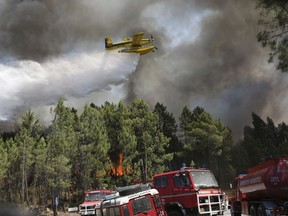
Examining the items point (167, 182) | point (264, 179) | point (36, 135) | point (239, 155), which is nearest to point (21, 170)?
point (36, 135)

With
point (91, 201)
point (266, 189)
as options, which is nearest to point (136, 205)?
point (266, 189)

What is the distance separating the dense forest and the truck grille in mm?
19397

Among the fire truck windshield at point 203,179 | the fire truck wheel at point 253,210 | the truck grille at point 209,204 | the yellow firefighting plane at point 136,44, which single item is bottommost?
the fire truck wheel at point 253,210

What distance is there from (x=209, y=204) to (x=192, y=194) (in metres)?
1.04

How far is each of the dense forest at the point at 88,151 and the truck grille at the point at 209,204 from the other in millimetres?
19397

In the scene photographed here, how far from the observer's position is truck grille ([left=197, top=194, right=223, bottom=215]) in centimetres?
1617

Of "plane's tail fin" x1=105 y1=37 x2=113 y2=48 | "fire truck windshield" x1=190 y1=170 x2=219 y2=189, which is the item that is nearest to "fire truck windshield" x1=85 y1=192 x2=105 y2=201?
"fire truck windshield" x1=190 y1=170 x2=219 y2=189

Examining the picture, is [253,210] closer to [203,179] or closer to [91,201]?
[203,179]

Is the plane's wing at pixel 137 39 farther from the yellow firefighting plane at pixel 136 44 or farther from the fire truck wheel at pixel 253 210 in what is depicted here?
the fire truck wheel at pixel 253 210

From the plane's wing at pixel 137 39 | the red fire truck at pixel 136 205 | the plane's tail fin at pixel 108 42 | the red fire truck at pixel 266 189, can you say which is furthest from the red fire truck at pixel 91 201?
the plane's tail fin at pixel 108 42

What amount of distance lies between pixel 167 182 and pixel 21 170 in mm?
37330

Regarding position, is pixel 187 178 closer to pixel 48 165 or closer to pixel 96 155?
pixel 48 165

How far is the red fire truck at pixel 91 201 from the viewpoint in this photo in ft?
87.9

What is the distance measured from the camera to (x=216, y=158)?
7188 cm
